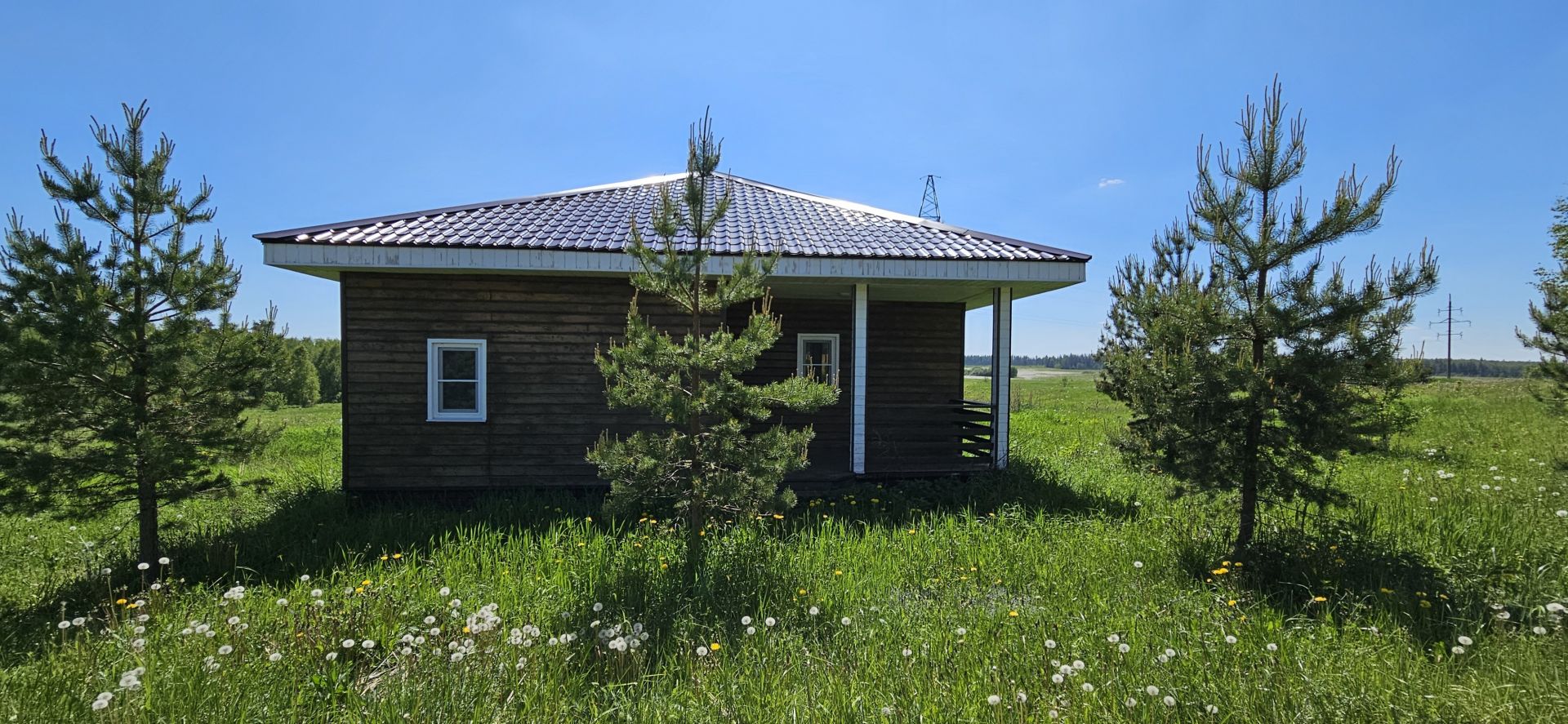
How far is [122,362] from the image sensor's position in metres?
5.12

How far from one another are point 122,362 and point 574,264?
12.5 feet

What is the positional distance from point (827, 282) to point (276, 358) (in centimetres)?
589

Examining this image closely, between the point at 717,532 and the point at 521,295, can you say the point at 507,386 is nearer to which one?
the point at 521,295

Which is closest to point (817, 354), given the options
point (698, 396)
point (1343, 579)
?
point (698, 396)

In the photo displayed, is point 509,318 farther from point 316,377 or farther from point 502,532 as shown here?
point 316,377

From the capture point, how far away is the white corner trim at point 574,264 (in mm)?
7078

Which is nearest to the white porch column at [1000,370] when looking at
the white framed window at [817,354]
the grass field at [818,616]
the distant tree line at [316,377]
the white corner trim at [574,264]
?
the white corner trim at [574,264]

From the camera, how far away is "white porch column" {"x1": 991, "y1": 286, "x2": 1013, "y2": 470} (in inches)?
341

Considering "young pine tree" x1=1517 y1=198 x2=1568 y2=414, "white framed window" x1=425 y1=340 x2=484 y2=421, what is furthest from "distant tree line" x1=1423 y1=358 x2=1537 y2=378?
"white framed window" x1=425 y1=340 x2=484 y2=421

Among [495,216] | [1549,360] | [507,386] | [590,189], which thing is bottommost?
[507,386]

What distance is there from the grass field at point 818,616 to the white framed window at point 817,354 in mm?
4681

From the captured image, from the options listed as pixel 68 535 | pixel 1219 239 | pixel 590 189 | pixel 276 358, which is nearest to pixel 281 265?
pixel 276 358

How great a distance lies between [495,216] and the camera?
27.8 feet

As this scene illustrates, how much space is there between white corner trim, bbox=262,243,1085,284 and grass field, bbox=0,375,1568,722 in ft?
8.73
